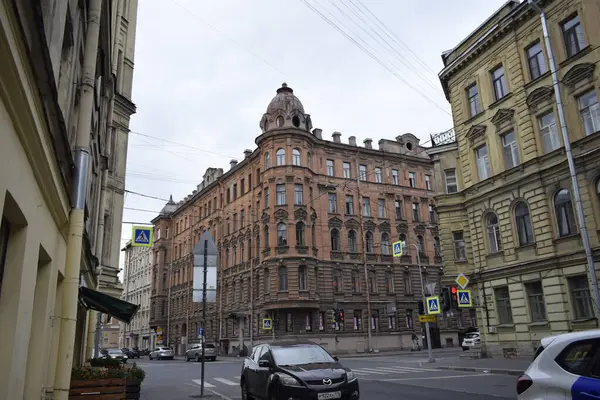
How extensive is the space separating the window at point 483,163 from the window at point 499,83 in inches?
112

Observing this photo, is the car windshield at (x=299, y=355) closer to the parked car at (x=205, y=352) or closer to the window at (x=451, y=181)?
the window at (x=451, y=181)

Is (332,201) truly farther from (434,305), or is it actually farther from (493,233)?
(493,233)

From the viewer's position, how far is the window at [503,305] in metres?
23.6

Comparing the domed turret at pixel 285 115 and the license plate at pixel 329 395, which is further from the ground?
the domed turret at pixel 285 115

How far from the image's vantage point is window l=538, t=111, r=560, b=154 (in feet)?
70.1

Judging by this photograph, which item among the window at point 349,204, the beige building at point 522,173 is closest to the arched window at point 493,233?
the beige building at point 522,173

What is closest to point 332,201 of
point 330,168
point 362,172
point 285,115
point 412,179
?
point 330,168

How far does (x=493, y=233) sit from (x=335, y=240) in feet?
73.9

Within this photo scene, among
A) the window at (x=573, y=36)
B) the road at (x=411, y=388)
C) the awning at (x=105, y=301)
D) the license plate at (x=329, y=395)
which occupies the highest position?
the window at (x=573, y=36)

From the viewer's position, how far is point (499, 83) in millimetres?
24922

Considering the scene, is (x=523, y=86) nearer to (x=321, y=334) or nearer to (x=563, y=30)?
(x=563, y=30)

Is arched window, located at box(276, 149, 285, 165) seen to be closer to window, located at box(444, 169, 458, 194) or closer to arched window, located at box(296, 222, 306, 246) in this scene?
arched window, located at box(296, 222, 306, 246)

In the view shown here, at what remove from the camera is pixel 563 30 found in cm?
2119

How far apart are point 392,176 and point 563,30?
30.5m
